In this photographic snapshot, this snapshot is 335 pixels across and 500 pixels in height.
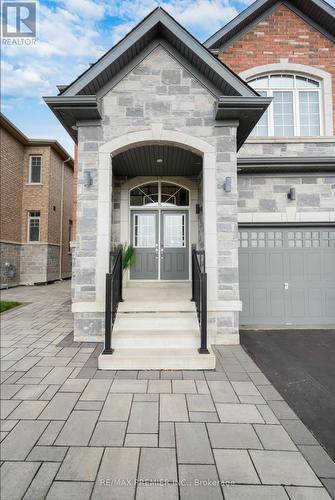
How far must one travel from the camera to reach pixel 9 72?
12656 mm

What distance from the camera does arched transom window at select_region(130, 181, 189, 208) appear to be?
6.73m

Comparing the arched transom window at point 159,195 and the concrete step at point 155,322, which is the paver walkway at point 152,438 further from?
the arched transom window at point 159,195

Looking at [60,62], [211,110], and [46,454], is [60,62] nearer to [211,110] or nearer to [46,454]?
[211,110]

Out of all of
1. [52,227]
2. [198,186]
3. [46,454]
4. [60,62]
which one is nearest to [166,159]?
[198,186]

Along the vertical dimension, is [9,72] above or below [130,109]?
above

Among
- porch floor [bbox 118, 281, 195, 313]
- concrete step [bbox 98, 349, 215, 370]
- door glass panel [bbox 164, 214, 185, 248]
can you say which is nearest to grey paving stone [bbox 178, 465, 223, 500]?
concrete step [bbox 98, 349, 215, 370]

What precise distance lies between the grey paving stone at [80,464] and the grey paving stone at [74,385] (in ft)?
3.19

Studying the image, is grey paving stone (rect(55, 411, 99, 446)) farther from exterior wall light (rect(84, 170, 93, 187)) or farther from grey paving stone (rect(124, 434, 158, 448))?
exterior wall light (rect(84, 170, 93, 187))

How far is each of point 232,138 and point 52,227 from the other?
12223 millimetres

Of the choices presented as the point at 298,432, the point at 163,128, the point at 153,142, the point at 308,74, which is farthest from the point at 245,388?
the point at 308,74

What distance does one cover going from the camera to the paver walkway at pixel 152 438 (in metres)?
1.74

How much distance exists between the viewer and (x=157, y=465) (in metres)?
1.91

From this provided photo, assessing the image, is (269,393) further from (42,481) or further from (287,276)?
(287,276)

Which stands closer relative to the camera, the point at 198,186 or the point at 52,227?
the point at 198,186
